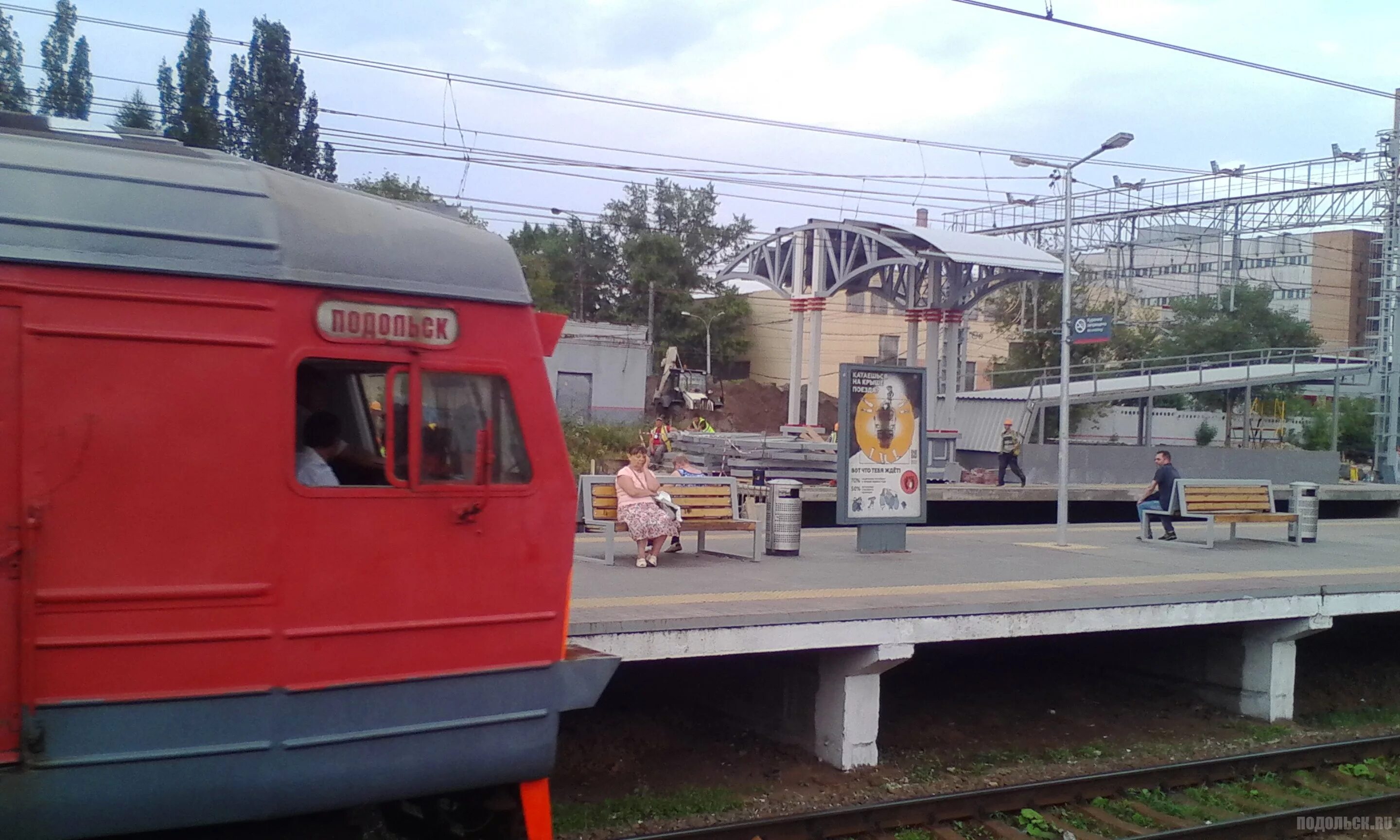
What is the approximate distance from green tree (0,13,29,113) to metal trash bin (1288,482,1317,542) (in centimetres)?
1829

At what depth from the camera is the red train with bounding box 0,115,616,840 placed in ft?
14.1

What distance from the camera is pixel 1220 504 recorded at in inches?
590

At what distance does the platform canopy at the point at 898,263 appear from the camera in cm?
2864

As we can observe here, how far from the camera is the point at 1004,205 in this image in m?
37.3

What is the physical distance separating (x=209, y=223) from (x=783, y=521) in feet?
26.8

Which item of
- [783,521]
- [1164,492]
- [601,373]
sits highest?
[601,373]

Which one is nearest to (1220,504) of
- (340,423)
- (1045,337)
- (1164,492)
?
(1164,492)

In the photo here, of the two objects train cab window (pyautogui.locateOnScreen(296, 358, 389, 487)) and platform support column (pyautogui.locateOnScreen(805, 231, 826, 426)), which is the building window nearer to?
platform support column (pyautogui.locateOnScreen(805, 231, 826, 426))

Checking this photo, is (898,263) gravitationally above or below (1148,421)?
above

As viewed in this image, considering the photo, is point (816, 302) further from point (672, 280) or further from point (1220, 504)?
point (672, 280)

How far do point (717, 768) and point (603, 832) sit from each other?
1.79 m

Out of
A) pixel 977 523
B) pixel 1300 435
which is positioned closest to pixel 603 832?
pixel 977 523

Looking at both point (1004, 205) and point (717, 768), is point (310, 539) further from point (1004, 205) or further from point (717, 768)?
point (1004, 205)

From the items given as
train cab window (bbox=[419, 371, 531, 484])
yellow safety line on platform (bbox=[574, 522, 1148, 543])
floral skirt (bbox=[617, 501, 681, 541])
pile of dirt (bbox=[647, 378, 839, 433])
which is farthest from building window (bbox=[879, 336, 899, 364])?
train cab window (bbox=[419, 371, 531, 484])
